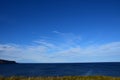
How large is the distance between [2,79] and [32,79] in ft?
7.78

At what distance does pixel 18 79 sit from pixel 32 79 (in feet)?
3.77

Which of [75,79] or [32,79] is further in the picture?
[75,79]

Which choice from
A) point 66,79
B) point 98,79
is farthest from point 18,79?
point 98,79

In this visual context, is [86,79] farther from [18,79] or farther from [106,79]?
[18,79]

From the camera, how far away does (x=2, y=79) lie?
1738 cm

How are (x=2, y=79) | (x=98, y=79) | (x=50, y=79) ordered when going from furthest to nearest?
(x=98, y=79) < (x=50, y=79) < (x=2, y=79)

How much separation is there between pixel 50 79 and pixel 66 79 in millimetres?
1643

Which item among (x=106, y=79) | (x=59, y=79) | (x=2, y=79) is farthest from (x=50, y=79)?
(x=106, y=79)

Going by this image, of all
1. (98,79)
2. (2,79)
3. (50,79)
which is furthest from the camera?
(98,79)

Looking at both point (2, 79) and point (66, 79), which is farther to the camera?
point (66, 79)

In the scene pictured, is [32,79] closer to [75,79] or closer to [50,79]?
[50,79]

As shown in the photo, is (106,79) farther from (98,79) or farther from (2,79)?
(2,79)

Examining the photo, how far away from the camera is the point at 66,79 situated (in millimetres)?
19422

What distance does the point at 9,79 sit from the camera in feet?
57.7
